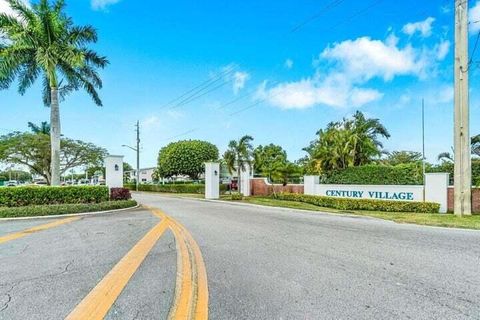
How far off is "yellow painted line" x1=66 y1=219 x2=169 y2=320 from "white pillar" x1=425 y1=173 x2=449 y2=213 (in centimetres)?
1698

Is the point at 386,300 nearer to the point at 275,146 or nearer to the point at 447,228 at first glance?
the point at 447,228

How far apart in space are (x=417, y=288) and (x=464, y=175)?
43.1 ft

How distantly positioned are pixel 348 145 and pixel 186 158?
37.7 m

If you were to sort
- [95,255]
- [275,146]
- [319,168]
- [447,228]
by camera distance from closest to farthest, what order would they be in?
[95,255] → [447,228] → [319,168] → [275,146]

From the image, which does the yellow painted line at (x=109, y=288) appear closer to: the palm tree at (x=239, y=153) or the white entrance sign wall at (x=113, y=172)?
the white entrance sign wall at (x=113, y=172)

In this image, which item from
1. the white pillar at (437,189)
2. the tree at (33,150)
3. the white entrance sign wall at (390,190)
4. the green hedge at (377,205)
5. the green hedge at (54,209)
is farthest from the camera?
the tree at (33,150)

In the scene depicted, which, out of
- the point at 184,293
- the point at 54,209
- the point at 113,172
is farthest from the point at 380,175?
the point at 184,293

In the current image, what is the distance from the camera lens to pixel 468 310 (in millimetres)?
3812

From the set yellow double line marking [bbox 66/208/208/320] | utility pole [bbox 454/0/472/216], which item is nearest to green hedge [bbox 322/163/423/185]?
utility pole [bbox 454/0/472/216]

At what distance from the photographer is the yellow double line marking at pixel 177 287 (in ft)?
12.1

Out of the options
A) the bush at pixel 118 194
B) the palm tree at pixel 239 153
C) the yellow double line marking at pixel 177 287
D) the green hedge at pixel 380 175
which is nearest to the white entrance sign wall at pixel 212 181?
the palm tree at pixel 239 153

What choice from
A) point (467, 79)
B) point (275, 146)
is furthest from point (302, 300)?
point (275, 146)

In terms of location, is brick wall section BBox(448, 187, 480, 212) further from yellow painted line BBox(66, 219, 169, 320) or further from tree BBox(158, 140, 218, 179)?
tree BBox(158, 140, 218, 179)

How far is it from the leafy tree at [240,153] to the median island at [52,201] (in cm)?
1723
